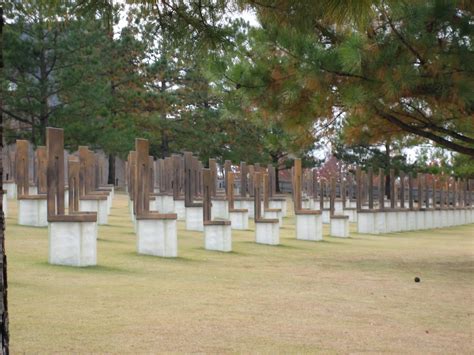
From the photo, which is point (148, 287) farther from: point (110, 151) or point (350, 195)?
point (350, 195)

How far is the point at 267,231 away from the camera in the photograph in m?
15.1

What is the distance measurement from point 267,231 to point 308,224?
240 centimetres

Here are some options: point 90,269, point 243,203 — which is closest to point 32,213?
point 90,269

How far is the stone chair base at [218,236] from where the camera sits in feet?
42.9

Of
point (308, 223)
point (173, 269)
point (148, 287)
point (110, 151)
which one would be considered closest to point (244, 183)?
point (308, 223)

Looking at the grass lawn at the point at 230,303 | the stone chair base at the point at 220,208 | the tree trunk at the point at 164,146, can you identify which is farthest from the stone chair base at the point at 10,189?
the tree trunk at the point at 164,146

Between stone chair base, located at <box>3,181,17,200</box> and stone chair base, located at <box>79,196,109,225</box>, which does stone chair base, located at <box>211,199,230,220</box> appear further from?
stone chair base, located at <box>3,181,17,200</box>

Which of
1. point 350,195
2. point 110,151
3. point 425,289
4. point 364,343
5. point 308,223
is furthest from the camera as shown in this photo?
point 350,195

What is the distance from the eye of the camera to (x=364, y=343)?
6.10 m

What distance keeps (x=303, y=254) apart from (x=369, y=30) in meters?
4.46

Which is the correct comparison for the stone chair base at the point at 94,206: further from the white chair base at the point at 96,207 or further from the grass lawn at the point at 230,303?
the grass lawn at the point at 230,303

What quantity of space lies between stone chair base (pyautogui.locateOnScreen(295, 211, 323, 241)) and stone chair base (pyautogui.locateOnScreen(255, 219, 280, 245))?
2.17 m

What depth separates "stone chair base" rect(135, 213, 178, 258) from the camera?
11445 mm

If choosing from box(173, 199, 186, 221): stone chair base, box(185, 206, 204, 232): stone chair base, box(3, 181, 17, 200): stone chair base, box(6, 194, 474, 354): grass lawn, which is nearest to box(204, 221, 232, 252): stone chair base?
box(6, 194, 474, 354): grass lawn
